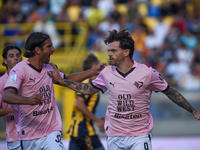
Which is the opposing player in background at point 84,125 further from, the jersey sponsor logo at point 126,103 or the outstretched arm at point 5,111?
the jersey sponsor logo at point 126,103

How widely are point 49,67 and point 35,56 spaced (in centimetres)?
29

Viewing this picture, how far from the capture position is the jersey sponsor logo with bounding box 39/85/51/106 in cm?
446

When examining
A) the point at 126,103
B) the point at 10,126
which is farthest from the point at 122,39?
the point at 10,126

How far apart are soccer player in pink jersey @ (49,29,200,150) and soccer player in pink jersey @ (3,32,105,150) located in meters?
0.76

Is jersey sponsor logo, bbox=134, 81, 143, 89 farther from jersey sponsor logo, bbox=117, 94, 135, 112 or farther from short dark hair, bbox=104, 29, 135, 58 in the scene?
short dark hair, bbox=104, 29, 135, 58

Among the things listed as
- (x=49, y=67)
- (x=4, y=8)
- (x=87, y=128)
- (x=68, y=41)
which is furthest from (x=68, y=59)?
(x=49, y=67)

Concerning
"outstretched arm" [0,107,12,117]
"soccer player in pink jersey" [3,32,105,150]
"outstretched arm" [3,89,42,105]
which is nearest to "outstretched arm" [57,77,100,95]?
"soccer player in pink jersey" [3,32,105,150]

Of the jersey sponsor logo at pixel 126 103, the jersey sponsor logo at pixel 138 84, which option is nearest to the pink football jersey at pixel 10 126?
the jersey sponsor logo at pixel 126 103

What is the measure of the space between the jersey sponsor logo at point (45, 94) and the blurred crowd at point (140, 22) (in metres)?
7.24

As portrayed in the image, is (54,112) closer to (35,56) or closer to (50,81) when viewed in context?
(50,81)

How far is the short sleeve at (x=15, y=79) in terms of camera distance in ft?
13.6

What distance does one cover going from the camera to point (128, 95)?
4.40 metres

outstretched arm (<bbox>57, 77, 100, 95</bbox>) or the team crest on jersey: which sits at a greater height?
the team crest on jersey

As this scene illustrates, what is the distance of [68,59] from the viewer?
13352 mm
